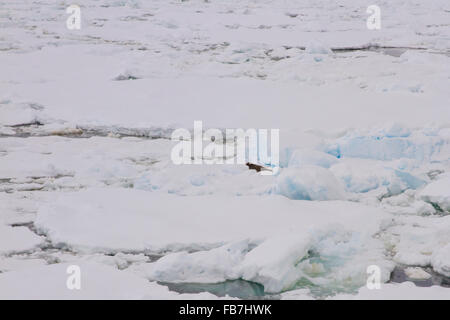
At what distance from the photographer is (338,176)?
482 cm

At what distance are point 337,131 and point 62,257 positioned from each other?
323 centimetres

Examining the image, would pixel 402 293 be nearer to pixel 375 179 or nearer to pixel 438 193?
pixel 438 193

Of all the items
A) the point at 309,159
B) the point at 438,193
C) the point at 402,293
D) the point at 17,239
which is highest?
the point at 309,159

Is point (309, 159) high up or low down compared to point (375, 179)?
up

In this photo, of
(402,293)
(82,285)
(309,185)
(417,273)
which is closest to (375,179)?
(309,185)

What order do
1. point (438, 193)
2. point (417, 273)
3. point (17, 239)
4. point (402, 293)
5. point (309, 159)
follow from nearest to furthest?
point (402, 293) < point (417, 273) < point (17, 239) < point (438, 193) < point (309, 159)

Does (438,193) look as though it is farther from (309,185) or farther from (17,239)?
(17,239)

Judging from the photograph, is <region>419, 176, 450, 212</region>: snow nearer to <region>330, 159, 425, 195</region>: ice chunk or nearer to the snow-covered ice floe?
the snow-covered ice floe

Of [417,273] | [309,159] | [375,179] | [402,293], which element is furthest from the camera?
[309,159]

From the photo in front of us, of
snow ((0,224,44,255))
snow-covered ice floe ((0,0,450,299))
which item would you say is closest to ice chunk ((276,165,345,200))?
snow-covered ice floe ((0,0,450,299))

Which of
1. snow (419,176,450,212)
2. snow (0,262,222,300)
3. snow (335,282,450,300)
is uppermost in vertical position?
snow (419,176,450,212)

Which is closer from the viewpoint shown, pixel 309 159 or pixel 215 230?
pixel 215 230

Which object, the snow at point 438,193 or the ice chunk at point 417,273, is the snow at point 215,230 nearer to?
the ice chunk at point 417,273
